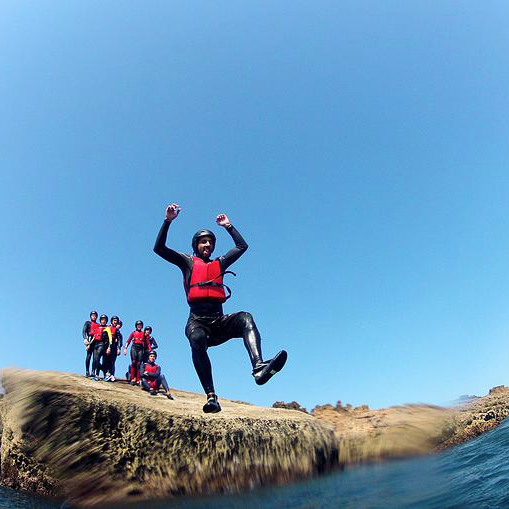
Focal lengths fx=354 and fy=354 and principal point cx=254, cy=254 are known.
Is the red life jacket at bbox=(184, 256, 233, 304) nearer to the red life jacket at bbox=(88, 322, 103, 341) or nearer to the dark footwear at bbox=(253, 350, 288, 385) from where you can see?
the dark footwear at bbox=(253, 350, 288, 385)

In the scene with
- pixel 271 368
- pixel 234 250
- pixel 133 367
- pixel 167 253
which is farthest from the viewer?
pixel 133 367

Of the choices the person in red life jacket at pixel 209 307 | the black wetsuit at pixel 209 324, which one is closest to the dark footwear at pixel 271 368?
the person in red life jacket at pixel 209 307

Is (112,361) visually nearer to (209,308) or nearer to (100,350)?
(100,350)

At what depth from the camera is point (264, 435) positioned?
394 cm

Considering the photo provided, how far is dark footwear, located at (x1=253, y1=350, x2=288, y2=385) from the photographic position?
2903 millimetres

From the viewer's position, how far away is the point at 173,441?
3.69m

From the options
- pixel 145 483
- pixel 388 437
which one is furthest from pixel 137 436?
pixel 388 437

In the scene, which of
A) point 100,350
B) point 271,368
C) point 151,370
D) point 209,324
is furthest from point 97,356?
point 271,368

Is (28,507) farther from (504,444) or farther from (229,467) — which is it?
(504,444)

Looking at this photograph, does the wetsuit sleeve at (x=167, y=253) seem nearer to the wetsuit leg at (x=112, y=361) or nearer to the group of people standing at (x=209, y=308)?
the group of people standing at (x=209, y=308)

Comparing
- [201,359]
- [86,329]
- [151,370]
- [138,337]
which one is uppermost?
[86,329]

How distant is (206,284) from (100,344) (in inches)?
303

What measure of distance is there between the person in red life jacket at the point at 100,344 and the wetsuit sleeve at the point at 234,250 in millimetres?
7479

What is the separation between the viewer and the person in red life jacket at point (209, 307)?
318 cm
